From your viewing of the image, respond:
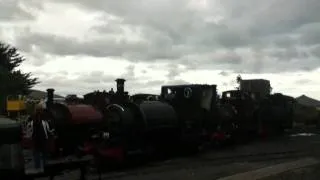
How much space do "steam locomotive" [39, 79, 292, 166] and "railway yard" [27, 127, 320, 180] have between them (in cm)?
71

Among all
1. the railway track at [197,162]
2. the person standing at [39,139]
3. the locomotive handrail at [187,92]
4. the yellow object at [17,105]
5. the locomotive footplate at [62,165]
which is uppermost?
the locomotive handrail at [187,92]

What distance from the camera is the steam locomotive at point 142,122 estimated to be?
659 inches

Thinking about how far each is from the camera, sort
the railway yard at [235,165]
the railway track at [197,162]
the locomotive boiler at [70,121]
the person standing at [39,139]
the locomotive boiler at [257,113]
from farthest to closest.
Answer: the locomotive boiler at [257,113] → the railway track at [197,162] → the locomotive boiler at [70,121] → the person standing at [39,139] → the railway yard at [235,165]

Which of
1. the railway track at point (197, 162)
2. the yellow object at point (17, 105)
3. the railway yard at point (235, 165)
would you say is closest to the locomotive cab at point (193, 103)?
the railway yard at point (235, 165)

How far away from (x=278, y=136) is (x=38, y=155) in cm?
2459

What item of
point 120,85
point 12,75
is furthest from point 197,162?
point 12,75

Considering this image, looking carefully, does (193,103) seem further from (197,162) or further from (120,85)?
(120,85)

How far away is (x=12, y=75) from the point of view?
166 feet

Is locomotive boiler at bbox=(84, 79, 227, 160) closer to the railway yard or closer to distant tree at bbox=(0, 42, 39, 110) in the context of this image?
the railway yard

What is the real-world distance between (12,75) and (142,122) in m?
31.6

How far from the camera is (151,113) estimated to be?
71.2ft

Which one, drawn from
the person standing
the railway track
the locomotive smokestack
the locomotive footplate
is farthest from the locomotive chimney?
the locomotive smokestack

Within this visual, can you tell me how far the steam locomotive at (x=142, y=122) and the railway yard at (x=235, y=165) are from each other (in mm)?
712

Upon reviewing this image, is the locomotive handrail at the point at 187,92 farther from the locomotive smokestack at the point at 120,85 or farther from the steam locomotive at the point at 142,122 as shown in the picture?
the locomotive smokestack at the point at 120,85
